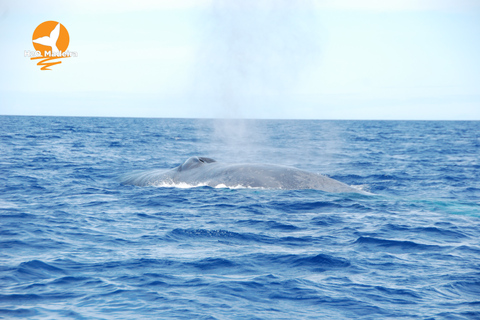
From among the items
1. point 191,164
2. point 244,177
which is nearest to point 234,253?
point 244,177

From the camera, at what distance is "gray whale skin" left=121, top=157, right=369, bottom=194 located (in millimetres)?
15789

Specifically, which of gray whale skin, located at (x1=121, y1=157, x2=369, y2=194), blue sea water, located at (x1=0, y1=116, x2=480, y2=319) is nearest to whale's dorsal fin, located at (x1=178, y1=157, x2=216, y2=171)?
gray whale skin, located at (x1=121, y1=157, x2=369, y2=194)

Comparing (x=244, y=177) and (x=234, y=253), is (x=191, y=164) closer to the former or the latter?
(x=244, y=177)

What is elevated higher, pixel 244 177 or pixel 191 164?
pixel 191 164

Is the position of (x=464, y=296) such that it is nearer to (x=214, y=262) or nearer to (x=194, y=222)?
(x=214, y=262)

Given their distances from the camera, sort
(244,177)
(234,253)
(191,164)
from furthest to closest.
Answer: (191,164), (244,177), (234,253)

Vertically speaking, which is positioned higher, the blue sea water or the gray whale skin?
the gray whale skin

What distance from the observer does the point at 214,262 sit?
28.9ft

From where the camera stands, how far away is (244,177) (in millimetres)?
16047

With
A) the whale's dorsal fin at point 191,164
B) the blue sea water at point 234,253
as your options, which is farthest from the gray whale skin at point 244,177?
the blue sea water at point 234,253

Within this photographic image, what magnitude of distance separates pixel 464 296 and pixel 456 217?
5.95 m

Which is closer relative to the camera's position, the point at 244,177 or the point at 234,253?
the point at 234,253

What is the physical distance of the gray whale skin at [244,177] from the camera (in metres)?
15.8

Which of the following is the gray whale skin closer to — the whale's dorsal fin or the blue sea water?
the whale's dorsal fin
